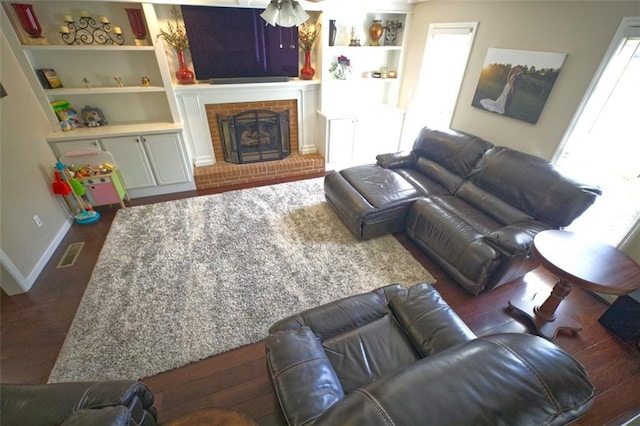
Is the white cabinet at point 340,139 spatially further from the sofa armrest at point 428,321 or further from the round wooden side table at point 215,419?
the round wooden side table at point 215,419

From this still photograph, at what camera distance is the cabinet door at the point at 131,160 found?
3.20m

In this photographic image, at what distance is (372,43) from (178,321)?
165 inches

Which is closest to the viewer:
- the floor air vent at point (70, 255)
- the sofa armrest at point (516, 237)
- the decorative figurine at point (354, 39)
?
the sofa armrest at point (516, 237)

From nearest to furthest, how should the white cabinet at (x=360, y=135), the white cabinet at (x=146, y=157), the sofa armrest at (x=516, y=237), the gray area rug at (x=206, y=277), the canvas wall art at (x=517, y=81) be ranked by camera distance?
the gray area rug at (x=206, y=277) < the sofa armrest at (x=516, y=237) < the canvas wall art at (x=517, y=81) < the white cabinet at (x=146, y=157) < the white cabinet at (x=360, y=135)

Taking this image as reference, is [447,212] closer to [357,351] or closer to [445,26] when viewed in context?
[357,351]

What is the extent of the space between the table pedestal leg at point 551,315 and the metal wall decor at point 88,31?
4695 millimetres

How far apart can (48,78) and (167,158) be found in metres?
1.36

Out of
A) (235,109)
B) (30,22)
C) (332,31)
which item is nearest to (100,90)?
(30,22)

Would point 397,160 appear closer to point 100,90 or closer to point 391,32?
point 391,32

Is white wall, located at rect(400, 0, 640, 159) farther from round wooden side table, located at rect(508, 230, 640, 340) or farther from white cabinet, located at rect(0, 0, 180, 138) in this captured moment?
white cabinet, located at rect(0, 0, 180, 138)

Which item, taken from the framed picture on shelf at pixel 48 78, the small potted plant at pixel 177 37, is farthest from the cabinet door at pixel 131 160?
the small potted plant at pixel 177 37

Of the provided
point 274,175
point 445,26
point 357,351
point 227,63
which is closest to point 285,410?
point 357,351

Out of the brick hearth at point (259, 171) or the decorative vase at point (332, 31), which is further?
the brick hearth at point (259, 171)

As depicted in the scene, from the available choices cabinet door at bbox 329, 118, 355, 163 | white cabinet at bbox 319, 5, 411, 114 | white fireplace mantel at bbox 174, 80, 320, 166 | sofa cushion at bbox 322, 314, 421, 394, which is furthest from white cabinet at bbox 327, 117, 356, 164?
sofa cushion at bbox 322, 314, 421, 394
